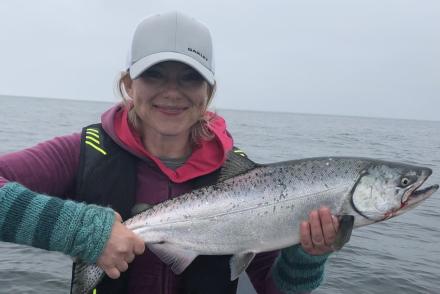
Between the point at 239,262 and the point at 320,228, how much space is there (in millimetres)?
685

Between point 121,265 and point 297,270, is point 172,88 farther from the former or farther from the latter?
point 297,270

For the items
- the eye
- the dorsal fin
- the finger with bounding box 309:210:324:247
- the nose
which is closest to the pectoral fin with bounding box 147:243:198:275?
the dorsal fin

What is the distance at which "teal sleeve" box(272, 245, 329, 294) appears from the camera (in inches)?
144

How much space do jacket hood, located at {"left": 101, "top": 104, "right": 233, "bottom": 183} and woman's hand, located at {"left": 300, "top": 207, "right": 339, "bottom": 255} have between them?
0.90 meters

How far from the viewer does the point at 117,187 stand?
139 inches

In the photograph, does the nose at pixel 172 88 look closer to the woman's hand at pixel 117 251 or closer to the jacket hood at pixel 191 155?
the jacket hood at pixel 191 155

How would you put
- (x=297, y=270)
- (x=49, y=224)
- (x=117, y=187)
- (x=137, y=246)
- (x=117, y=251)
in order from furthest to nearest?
1. (x=297, y=270)
2. (x=117, y=187)
3. (x=137, y=246)
4. (x=117, y=251)
5. (x=49, y=224)

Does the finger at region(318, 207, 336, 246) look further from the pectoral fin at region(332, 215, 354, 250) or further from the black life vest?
the black life vest

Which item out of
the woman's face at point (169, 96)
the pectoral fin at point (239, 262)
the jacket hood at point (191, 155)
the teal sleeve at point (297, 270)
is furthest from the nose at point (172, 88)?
the teal sleeve at point (297, 270)

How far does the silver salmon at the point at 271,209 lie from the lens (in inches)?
137

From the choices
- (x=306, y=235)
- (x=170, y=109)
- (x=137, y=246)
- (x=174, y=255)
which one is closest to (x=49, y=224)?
(x=137, y=246)

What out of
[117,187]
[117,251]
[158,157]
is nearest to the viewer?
[117,251]

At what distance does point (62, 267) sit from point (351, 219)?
23.2ft

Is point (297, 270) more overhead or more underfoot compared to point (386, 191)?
more underfoot
